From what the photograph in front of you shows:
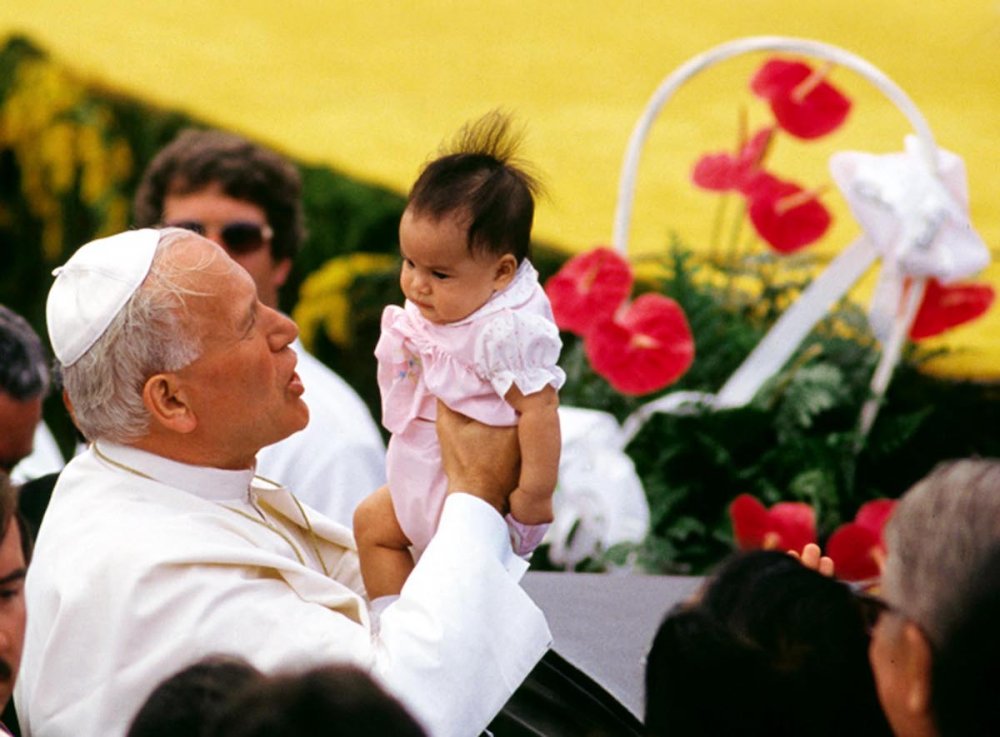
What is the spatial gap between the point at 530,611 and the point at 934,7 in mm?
4603

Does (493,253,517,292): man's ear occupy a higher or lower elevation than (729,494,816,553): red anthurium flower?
higher

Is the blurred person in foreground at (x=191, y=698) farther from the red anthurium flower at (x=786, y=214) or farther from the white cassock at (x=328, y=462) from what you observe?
the red anthurium flower at (x=786, y=214)

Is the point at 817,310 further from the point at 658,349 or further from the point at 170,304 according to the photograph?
the point at 170,304

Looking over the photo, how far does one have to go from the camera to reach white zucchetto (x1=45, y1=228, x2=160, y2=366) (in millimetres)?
2551

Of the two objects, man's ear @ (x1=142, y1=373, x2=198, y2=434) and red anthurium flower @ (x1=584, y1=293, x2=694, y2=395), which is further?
red anthurium flower @ (x1=584, y1=293, x2=694, y2=395)

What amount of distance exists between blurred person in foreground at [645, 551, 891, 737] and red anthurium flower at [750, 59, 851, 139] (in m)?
3.18

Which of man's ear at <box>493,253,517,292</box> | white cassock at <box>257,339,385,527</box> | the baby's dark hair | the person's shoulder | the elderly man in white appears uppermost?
the baby's dark hair

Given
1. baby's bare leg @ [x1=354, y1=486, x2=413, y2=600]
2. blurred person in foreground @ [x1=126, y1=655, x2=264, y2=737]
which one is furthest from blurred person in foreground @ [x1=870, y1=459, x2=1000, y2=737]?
baby's bare leg @ [x1=354, y1=486, x2=413, y2=600]

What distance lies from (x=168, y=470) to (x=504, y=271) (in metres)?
0.57

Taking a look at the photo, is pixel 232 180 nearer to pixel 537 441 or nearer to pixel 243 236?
pixel 243 236

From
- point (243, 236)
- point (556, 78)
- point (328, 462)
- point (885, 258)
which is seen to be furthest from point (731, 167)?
point (556, 78)

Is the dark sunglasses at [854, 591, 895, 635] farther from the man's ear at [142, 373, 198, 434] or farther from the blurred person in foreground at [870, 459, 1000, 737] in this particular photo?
the man's ear at [142, 373, 198, 434]

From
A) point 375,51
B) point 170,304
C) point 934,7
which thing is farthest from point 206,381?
point 375,51

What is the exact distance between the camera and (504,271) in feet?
8.49
